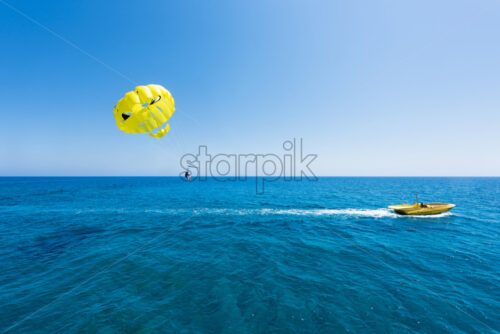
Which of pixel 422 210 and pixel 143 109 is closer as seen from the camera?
pixel 143 109

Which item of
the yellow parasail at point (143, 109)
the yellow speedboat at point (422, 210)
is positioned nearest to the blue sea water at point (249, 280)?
the yellow speedboat at point (422, 210)

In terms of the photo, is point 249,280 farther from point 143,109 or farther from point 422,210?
point 422,210

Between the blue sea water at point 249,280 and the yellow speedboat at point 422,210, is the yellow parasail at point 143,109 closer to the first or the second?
the blue sea water at point 249,280

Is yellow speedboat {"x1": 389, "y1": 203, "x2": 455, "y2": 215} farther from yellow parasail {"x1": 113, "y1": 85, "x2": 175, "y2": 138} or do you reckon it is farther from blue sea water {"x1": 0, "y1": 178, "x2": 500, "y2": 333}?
yellow parasail {"x1": 113, "y1": 85, "x2": 175, "y2": 138}

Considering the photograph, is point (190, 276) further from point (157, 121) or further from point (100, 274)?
point (157, 121)

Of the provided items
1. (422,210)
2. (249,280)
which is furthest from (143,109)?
(422,210)

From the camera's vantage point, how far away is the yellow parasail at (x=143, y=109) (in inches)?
395

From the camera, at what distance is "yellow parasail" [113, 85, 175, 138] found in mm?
10031

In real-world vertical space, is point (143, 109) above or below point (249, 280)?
above

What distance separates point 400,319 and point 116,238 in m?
21.9

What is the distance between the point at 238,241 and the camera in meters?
16.5

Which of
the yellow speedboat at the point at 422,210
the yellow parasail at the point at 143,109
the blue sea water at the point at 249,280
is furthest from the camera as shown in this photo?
the yellow speedboat at the point at 422,210

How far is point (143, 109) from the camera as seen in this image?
10.5 m

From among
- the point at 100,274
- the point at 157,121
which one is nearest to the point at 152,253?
the point at 100,274
